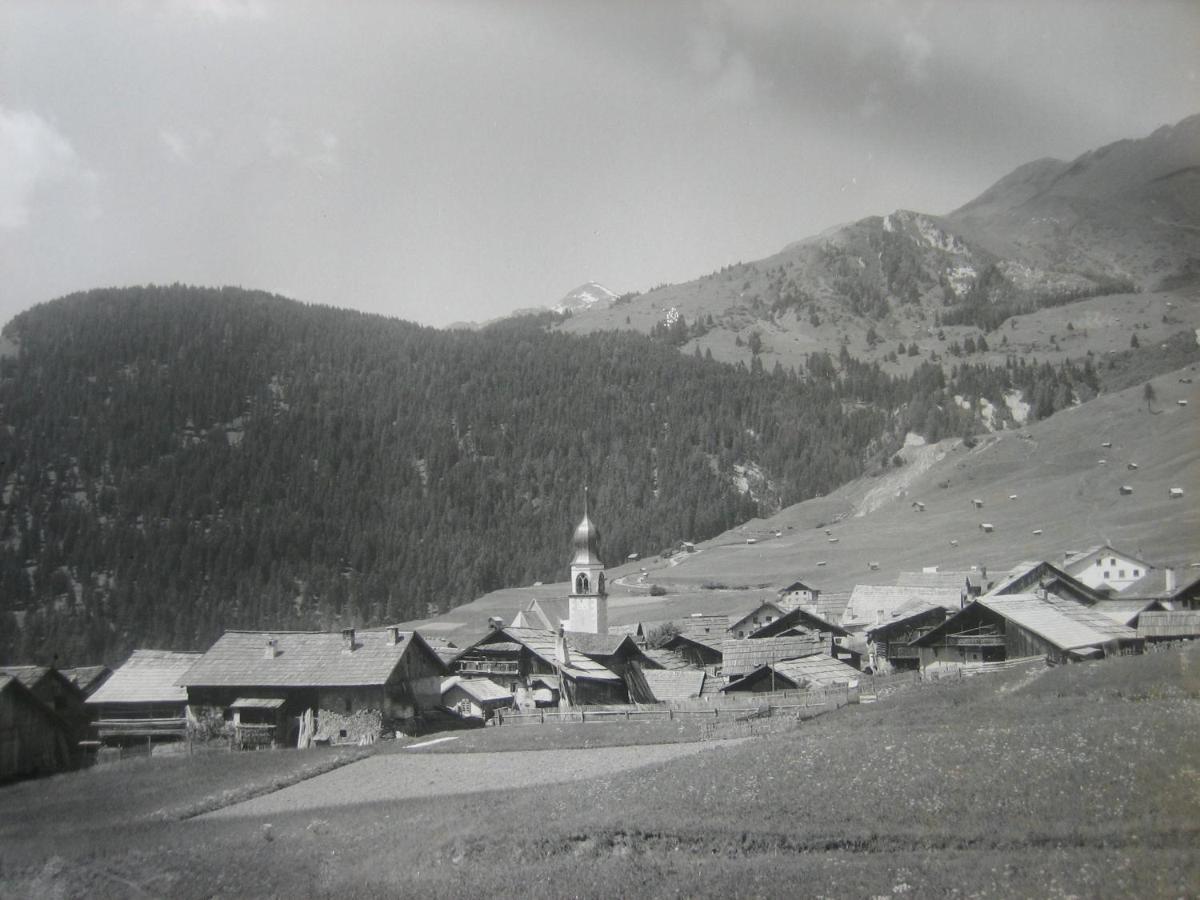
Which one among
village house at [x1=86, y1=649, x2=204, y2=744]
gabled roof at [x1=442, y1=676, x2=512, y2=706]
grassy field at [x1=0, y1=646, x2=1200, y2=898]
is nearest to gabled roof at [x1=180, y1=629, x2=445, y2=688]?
village house at [x1=86, y1=649, x2=204, y2=744]

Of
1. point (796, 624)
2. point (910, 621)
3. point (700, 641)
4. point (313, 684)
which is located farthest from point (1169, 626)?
point (313, 684)

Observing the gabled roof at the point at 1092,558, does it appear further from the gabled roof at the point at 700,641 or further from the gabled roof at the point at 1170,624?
the gabled roof at the point at 1170,624

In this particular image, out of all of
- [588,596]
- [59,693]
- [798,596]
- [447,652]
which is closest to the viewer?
[59,693]

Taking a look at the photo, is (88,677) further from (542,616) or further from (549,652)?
(542,616)

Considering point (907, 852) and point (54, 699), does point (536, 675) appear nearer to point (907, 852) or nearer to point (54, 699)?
point (54, 699)

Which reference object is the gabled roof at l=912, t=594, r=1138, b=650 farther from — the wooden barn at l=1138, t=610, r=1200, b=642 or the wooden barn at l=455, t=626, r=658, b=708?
the wooden barn at l=455, t=626, r=658, b=708

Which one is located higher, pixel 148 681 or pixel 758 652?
pixel 148 681

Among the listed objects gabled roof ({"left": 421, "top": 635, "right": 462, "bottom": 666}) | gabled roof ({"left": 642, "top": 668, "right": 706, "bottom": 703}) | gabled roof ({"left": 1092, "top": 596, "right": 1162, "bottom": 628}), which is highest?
gabled roof ({"left": 421, "top": 635, "right": 462, "bottom": 666})

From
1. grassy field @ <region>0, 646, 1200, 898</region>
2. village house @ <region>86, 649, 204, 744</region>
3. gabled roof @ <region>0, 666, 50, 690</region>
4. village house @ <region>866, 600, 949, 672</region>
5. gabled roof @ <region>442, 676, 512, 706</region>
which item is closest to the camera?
grassy field @ <region>0, 646, 1200, 898</region>
